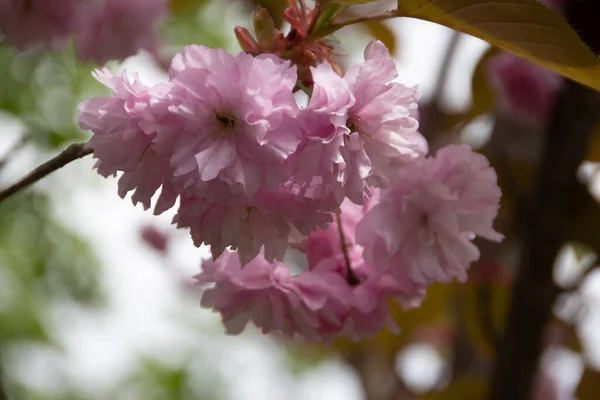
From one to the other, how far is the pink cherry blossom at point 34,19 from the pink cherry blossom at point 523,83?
0.83m

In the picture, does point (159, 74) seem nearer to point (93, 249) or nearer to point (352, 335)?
point (352, 335)

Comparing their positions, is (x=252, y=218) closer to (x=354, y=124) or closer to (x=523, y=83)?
(x=354, y=124)

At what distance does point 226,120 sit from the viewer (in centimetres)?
45

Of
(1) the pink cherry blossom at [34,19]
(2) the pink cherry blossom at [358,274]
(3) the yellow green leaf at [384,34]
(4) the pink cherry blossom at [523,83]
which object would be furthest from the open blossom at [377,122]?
(3) the yellow green leaf at [384,34]

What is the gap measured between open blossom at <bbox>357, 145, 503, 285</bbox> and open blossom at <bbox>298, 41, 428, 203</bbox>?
0.20ft

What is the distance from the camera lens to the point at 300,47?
0.50 meters

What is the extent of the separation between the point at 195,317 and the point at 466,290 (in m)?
3.54

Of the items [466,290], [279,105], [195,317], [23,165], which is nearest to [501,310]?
[466,290]

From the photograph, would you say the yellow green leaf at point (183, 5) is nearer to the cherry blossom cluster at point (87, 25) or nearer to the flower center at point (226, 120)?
the cherry blossom cluster at point (87, 25)

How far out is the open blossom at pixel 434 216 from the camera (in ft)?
1.80

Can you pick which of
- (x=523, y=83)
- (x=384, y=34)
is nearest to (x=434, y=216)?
(x=523, y=83)

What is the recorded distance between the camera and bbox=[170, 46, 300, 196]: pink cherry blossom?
43 cm

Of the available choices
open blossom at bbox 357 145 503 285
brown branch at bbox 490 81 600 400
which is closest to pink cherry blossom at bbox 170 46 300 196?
open blossom at bbox 357 145 503 285

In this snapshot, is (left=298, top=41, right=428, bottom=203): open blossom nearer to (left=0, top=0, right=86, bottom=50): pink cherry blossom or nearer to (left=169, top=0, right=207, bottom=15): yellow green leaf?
(left=0, top=0, right=86, bottom=50): pink cherry blossom
